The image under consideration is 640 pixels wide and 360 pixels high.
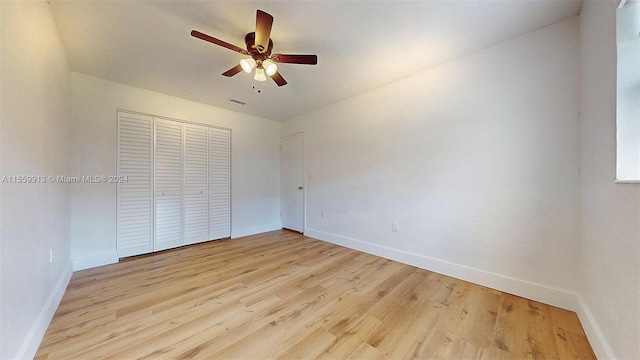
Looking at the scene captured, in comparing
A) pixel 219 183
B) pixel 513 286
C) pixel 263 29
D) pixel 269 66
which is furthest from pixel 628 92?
pixel 219 183

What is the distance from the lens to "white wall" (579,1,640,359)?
997 millimetres

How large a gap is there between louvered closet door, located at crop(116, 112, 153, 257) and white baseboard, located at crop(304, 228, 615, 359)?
3138mm

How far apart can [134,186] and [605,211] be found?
4.57 meters

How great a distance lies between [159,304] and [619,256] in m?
3.06

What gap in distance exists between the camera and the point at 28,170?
4.29 feet

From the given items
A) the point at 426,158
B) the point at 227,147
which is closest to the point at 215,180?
the point at 227,147

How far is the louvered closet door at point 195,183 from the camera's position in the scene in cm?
338

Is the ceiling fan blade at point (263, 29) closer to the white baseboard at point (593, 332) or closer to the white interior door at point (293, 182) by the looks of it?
the white interior door at point (293, 182)

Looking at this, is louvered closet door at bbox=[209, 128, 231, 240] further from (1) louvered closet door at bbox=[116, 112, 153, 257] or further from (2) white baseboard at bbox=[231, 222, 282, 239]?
(1) louvered closet door at bbox=[116, 112, 153, 257]

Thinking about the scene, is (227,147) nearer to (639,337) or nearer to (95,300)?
(95,300)

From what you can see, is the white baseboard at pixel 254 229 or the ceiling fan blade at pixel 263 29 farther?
the white baseboard at pixel 254 229

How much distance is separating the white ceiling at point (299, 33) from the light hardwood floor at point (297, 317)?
91.6 inches

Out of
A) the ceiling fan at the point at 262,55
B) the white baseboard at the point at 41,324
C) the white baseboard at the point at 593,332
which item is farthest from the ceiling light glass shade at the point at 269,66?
the white baseboard at the point at 593,332

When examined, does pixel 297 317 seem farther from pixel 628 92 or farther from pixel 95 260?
pixel 95 260
